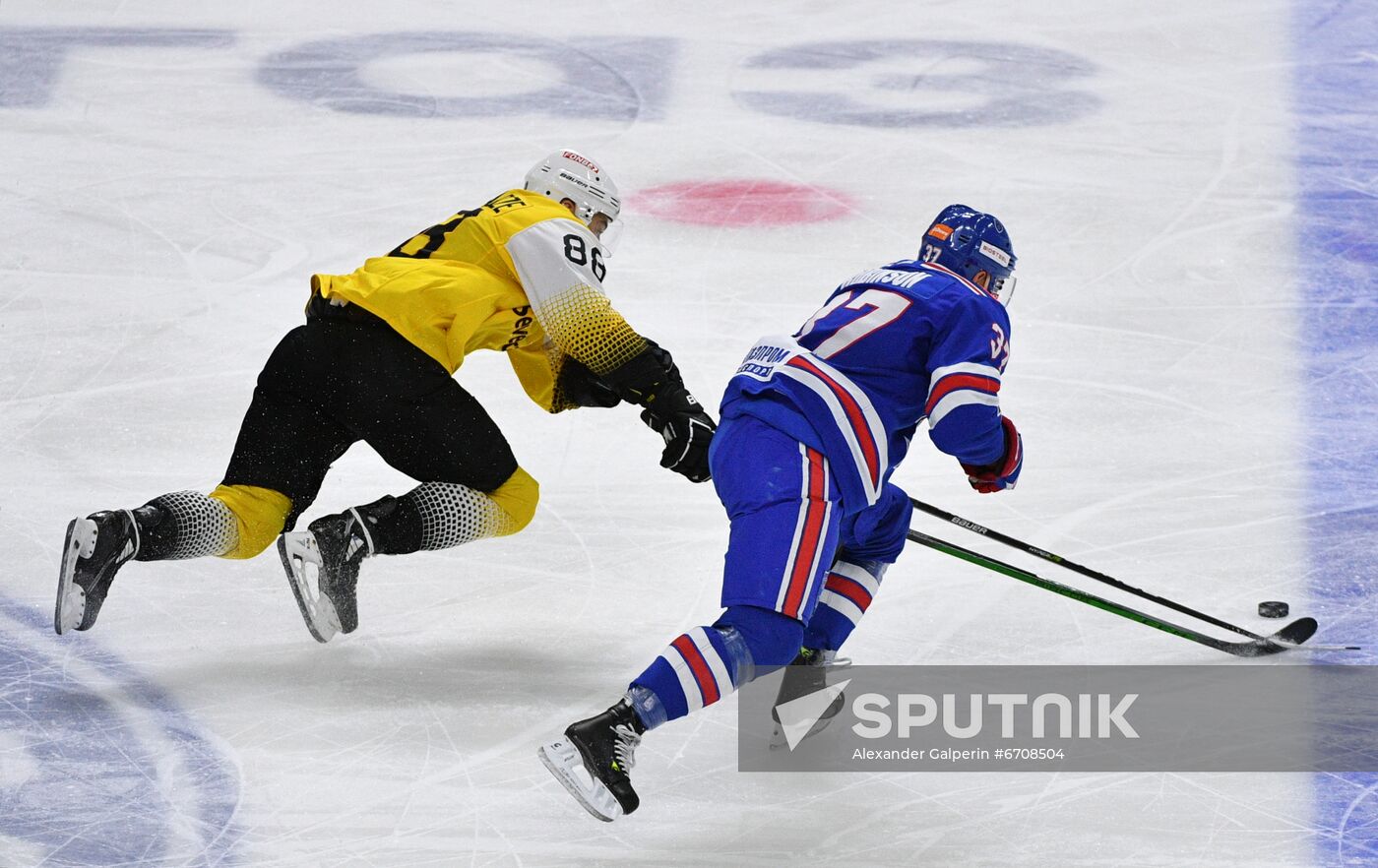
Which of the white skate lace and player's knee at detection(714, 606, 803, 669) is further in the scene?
player's knee at detection(714, 606, 803, 669)

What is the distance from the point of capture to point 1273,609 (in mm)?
3818

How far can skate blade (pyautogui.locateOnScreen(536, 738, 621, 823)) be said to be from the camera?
2.79 meters

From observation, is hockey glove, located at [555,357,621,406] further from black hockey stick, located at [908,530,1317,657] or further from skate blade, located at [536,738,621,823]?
skate blade, located at [536,738,621,823]

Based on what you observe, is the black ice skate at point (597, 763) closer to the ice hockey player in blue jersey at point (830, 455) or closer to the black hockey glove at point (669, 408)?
the ice hockey player in blue jersey at point (830, 455)

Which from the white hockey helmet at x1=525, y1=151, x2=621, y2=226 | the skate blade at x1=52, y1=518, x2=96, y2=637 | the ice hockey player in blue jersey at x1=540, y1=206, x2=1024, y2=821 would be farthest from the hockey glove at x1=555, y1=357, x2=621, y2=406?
the skate blade at x1=52, y1=518, x2=96, y2=637

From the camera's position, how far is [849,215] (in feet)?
19.2

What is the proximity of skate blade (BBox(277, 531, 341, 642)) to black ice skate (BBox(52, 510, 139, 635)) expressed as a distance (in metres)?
0.29

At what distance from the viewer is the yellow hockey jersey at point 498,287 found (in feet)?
11.7

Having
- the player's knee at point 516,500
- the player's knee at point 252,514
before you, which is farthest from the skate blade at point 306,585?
the player's knee at point 516,500

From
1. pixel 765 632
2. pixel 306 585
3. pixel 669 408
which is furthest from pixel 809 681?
pixel 306 585

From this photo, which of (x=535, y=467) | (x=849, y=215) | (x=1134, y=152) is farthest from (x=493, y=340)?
(x=1134, y=152)

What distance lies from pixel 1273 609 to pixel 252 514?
2.16m

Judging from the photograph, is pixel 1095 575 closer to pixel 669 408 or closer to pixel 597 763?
pixel 669 408

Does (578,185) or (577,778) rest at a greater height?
(578,185)
